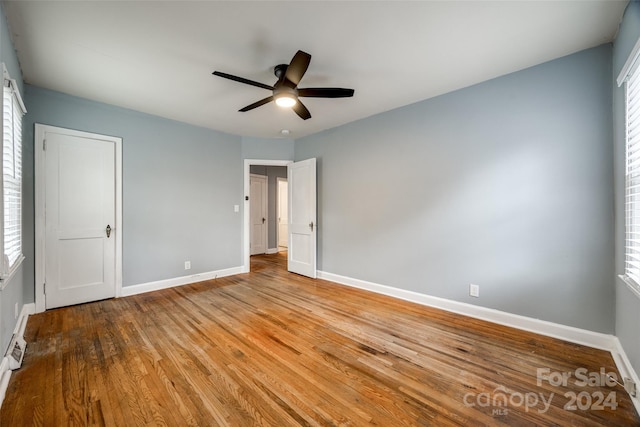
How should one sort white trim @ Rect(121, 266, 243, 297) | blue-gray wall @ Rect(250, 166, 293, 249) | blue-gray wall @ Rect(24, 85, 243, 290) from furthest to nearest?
1. blue-gray wall @ Rect(250, 166, 293, 249)
2. white trim @ Rect(121, 266, 243, 297)
3. blue-gray wall @ Rect(24, 85, 243, 290)

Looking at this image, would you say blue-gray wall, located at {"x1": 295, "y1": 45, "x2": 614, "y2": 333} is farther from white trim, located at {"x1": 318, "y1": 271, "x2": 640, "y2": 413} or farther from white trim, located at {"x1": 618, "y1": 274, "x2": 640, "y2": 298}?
white trim, located at {"x1": 618, "y1": 274, "x2": 640, "y2": 298}

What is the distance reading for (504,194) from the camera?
267 centimetres

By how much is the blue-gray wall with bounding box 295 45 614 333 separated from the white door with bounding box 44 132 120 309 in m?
3.50

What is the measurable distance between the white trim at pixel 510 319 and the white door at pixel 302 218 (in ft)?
4.24

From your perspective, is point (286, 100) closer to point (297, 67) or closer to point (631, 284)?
point (297, 67)

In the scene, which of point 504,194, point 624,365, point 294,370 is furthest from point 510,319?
point 294,370

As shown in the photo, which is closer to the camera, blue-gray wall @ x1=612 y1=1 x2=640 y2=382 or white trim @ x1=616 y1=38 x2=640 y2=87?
white trim @ x1=616 y1=38 x2=640 y2=87

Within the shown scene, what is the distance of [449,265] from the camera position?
305 cm

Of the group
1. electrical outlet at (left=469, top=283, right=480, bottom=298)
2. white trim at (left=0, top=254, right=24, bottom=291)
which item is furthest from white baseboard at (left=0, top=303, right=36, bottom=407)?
electrical outlet at (left=469, top=283, right=480, bottom=298)

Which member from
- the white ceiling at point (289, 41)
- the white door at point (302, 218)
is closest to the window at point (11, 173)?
the white ceiling at point (289, 41)

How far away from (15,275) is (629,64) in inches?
202

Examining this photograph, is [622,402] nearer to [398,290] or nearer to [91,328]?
[398,290]

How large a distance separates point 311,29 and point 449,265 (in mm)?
2788

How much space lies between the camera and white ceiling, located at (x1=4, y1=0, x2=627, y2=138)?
1818 millimetres
